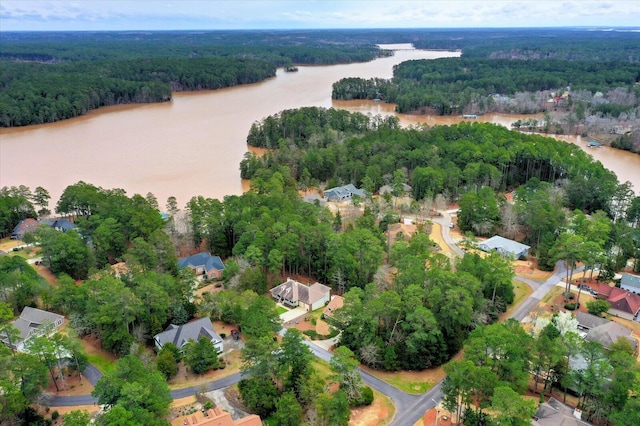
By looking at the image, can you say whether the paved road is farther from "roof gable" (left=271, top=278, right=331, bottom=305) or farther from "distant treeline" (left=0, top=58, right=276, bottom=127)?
"distant treeline" (left=0, top=58, right=276, bottom=127)

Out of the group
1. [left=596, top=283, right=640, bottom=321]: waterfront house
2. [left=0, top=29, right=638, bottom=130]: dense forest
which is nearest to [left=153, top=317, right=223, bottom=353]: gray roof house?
[left=596, top=283, right=640, bottom=321]: waterfront house

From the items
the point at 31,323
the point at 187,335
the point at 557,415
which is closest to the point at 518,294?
the point at 557,415

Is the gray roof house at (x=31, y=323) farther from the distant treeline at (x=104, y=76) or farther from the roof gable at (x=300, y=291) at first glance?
the distant treeline at (x=104, y=76)

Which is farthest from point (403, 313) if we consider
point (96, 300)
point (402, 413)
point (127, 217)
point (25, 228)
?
point (25, 228)

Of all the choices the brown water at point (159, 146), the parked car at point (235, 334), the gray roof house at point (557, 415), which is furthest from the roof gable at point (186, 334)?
the brown water at point (159, 146)

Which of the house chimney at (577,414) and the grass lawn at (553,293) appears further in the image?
the grass lawn at (553,293)

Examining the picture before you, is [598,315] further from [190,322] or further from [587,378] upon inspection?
[190,322]
